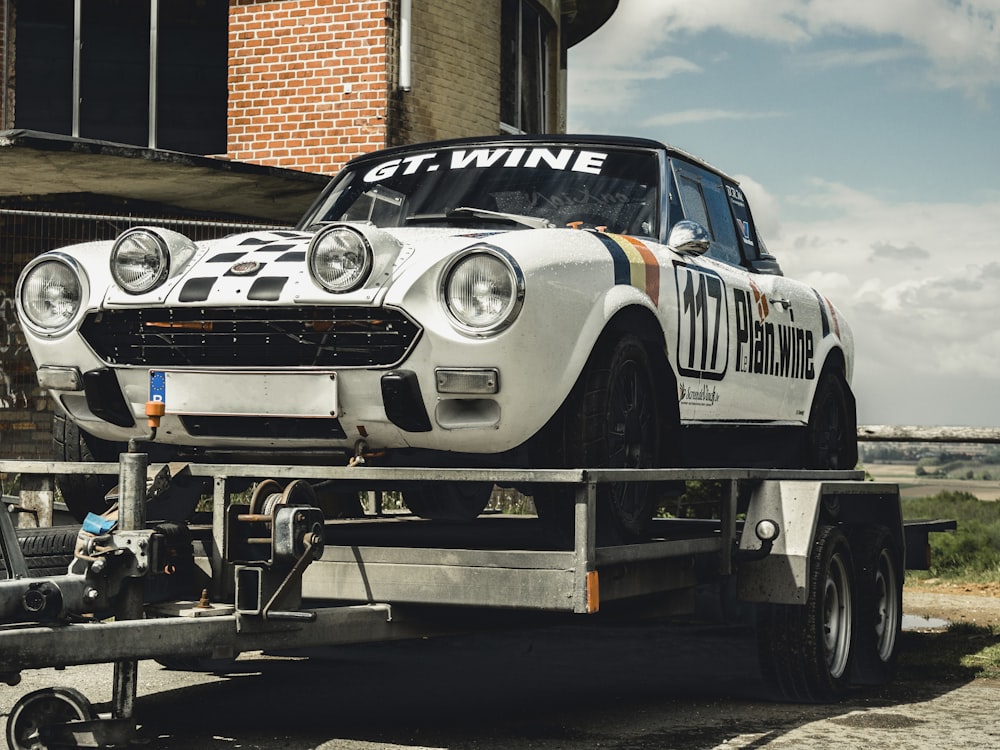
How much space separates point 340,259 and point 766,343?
9.09 ft

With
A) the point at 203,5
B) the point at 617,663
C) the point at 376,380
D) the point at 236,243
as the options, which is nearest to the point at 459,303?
the point at 376,380

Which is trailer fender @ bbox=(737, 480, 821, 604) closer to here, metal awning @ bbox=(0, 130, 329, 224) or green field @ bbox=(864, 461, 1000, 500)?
green field @ bbox=(864, 461, 1000, 500)

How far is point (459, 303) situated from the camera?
510 centimetres

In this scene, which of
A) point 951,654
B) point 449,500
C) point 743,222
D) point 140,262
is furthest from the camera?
point 449,500

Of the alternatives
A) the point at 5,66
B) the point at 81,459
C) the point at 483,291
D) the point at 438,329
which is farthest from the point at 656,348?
the point at 5,66

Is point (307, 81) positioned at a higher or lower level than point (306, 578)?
higher

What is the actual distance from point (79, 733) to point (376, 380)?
1489 mm

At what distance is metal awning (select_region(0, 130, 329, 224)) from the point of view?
37.6ft

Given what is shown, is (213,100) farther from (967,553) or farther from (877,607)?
(877,607)

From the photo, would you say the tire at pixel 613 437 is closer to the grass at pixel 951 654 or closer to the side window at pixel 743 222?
the side window at pixel 743 222

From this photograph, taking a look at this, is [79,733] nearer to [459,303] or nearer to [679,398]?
[459,303]

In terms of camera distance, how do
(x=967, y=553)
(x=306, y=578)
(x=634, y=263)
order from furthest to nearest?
1. (x=967, y=553)
2. (x=634, y=263)
3. (x=306, y=578)

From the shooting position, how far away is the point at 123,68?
16.6 meters

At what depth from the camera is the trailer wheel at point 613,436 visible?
5.42 meters
